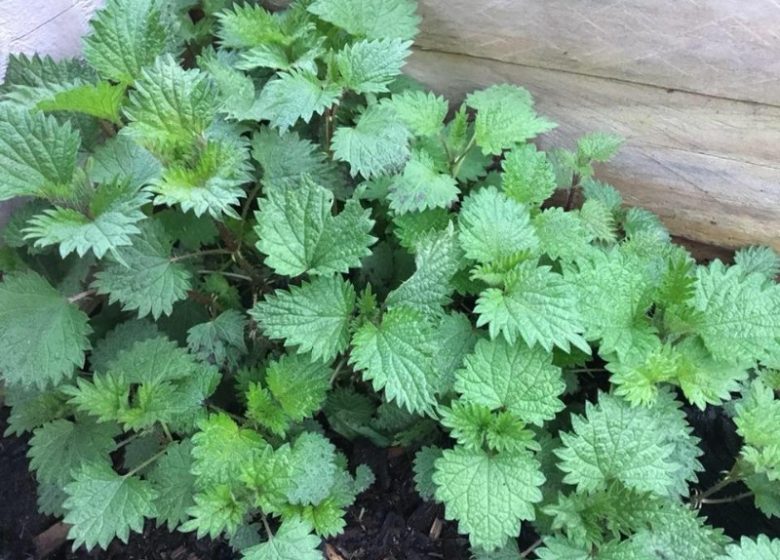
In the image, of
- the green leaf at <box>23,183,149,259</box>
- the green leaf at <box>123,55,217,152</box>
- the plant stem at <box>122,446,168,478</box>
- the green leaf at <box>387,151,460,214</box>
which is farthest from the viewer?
the green leaf at <box>387,151,460,214</box>

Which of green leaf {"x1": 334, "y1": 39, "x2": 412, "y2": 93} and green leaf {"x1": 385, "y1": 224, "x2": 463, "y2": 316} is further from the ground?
green leaf {"x1": 334, "y1": 39, "x2": 412, "y2": 93}

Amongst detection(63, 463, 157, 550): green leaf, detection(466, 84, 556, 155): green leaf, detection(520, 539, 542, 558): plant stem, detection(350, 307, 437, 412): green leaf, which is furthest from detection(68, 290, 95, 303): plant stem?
detection(520, 539, 542, 558): plant stem

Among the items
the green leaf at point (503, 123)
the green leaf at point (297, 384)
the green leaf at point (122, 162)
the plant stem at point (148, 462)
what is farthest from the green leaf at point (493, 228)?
the plant stem at point (148, 462)

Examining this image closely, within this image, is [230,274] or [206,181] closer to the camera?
[206,181]

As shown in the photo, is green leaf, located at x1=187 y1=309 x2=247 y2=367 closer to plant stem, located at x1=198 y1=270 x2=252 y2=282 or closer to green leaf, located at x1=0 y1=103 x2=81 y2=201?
plant stem, located at x1=198 y1=270 x2=252 y2=282

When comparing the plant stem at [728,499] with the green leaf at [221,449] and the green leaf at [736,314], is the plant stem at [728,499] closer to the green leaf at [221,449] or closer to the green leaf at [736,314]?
the green leaf at [736,314]

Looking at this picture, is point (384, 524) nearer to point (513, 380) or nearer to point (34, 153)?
point (513, 380)

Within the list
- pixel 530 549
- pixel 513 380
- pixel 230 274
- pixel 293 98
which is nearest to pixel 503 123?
pixel 293 98
